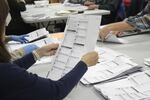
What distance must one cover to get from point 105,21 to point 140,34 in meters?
1.43

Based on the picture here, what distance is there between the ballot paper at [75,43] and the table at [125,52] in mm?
118

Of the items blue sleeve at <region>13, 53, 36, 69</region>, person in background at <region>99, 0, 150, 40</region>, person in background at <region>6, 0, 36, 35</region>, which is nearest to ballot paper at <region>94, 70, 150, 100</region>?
blue sleeve at <region>13, 53, 36, 69</region>

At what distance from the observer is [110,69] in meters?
1.44

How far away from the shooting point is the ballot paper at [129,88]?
117 centimetres

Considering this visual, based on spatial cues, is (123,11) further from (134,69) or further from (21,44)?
(134,69)

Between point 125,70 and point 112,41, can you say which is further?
point 112,41

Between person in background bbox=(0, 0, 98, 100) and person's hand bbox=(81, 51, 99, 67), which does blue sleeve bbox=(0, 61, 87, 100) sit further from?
person's hand bbox=(81, 51, 99, 67)

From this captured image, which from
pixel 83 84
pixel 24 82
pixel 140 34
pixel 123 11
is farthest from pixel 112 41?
pixel 123 11

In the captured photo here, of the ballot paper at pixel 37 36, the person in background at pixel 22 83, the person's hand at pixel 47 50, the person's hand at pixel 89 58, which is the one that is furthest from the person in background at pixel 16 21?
the person in background at pixel 22 83

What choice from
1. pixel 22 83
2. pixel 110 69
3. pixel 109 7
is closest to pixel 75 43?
pixel 110 69

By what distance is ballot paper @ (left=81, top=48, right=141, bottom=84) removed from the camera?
4.48 feet

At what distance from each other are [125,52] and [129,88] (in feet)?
1.72

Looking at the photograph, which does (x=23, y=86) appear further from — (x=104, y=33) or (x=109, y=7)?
(x=109, y=7)

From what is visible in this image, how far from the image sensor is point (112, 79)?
1.36 m
